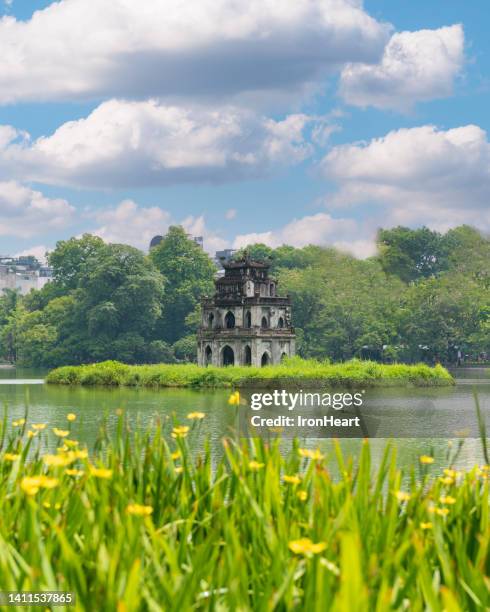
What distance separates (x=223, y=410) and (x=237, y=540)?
3036cm

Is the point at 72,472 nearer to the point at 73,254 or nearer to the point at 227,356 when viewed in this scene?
the point at 227,356

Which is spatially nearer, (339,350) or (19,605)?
(19,605)

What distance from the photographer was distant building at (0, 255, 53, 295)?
158700mm

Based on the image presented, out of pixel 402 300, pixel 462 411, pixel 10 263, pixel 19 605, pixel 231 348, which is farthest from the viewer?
pixel 10 263

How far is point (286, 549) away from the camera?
4246mm

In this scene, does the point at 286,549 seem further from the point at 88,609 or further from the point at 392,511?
the point at 88,609

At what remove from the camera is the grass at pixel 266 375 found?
46.9m

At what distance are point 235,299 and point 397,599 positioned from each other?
168ft

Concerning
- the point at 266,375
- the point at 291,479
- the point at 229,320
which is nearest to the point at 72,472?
the point at 291,479

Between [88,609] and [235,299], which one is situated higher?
[235,299]

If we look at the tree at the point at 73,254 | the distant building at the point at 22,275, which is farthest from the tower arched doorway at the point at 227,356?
the distant building at the point at 22,275

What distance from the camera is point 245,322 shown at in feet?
180

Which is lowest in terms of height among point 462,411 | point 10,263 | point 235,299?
point 462,411

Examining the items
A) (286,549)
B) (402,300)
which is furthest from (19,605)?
(402,300)
